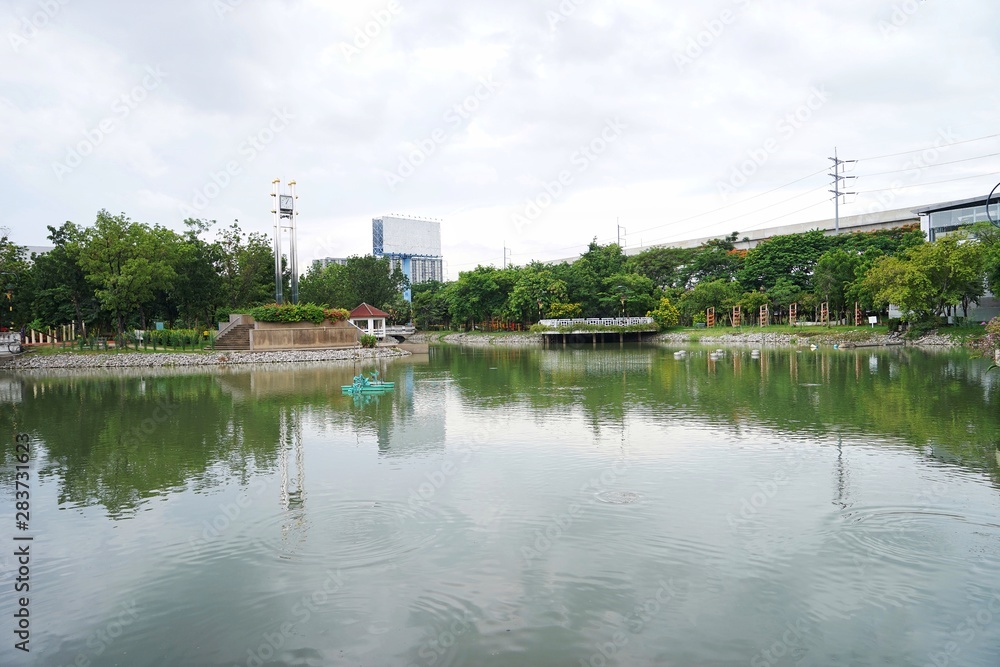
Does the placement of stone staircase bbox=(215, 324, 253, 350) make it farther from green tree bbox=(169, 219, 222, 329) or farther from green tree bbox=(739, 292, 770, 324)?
green tree bbox=(739, 292, 770, 324)

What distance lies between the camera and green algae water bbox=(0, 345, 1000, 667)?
18.3 feet

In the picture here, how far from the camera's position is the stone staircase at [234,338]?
40062mm

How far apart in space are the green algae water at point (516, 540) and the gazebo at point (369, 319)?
3438cm

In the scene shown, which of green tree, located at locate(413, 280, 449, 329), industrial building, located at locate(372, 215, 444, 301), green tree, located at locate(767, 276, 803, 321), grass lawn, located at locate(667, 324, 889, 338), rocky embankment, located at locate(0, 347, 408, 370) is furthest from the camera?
industrial building, located at locate(372, 215, 444, 301)

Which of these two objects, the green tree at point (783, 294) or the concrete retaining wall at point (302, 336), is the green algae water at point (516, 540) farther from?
the green tree at point (783, 294)

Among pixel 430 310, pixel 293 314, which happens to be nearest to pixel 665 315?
pixel 430 310

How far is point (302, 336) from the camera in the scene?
41.0 meters

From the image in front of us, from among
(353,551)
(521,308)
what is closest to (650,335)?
(521,308)

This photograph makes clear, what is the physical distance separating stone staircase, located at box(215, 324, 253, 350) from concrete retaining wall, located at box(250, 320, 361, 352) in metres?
0.72

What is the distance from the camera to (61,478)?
1109cm

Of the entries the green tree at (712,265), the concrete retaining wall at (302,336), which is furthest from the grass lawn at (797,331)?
the concrete retaining wall at (302,336)

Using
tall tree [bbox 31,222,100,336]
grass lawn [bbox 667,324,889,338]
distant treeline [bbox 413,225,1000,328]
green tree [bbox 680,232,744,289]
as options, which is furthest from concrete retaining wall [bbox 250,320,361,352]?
green tree [bbox 680,232,744,289]

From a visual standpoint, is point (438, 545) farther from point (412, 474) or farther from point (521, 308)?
point (521, 308)

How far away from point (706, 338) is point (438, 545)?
52558mm
